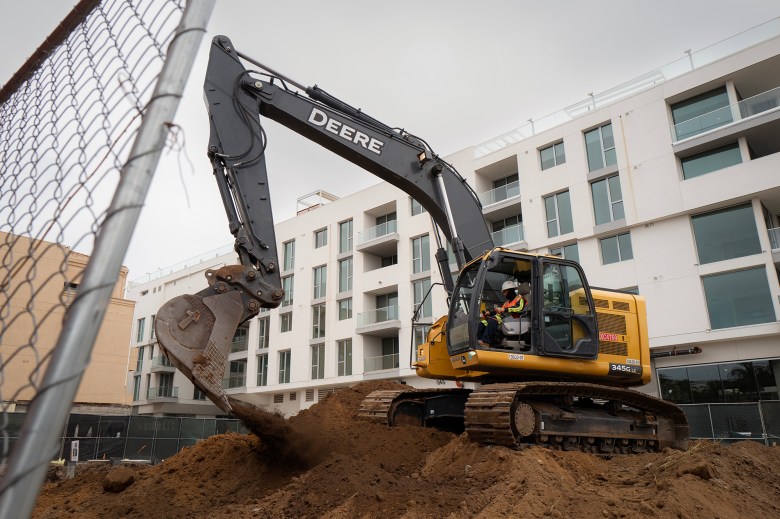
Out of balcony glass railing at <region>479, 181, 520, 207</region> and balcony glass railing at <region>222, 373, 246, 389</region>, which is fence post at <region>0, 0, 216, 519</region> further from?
balcony glass railing at <region>222, 373, 246, 389</region>

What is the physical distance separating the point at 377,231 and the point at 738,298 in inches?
789

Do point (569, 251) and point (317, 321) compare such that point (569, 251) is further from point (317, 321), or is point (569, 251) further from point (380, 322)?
point (317, 321)

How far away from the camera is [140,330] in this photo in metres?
57.5

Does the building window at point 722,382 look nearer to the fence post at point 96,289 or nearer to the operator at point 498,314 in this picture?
the operator at point 498,314

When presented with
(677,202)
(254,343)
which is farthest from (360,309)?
(677,202)

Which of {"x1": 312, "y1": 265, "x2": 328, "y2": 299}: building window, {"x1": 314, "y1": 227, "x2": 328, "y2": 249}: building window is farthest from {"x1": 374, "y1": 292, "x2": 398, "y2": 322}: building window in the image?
{"x1": 314, "y1": 227, "x2": 328, "y2": 249}: building window

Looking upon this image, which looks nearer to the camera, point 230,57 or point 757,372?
point 230,57

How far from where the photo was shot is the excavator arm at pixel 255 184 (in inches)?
256

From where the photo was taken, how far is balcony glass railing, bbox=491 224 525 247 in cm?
2920

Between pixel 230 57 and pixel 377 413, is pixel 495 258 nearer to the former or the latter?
pixel 377 413

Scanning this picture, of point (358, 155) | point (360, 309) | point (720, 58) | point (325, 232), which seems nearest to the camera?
point (358, 155)

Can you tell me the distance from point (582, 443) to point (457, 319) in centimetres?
253

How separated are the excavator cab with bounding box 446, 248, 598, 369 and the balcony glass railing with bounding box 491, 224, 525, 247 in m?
20.1

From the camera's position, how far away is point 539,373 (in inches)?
344
